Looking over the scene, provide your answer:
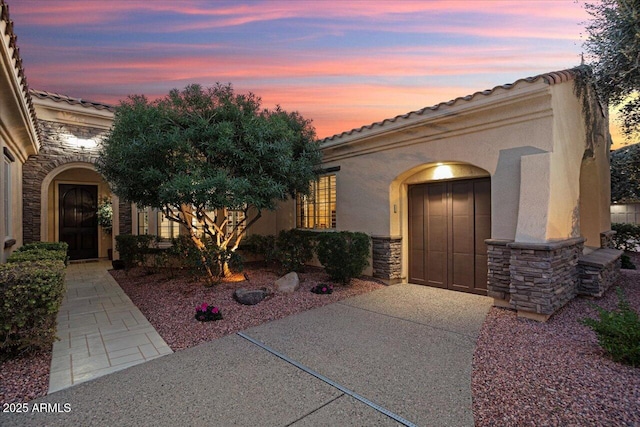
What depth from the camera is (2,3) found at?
3.53 meters

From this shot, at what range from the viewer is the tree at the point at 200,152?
6059 millimetres

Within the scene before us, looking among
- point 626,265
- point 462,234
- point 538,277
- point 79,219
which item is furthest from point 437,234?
point 79,219

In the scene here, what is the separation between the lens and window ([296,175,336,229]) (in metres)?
A: 9.58

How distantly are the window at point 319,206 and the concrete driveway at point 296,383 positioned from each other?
16.3 ft

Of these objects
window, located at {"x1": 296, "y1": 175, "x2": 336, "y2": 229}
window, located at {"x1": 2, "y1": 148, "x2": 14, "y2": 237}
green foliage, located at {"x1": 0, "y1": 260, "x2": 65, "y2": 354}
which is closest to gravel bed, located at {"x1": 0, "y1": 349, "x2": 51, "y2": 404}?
green foliage, located at {"x1": 0, "y1": 260, "x2": 65, "y2": 354}

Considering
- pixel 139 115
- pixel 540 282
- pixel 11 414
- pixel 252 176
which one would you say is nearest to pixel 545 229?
pixel 540 282

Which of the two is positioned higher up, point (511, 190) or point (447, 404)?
point (511, 190)

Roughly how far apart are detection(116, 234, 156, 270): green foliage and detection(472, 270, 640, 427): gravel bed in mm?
9166

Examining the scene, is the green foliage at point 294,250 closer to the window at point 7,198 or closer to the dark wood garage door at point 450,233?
the dark wood garage door at point 450,233

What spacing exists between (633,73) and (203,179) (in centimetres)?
841

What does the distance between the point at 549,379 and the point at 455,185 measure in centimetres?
463

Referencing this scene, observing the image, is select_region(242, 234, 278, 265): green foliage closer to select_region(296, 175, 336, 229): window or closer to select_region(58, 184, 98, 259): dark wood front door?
select_region(296, 175, 336, 229): window

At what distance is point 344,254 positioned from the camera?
735 centimetres

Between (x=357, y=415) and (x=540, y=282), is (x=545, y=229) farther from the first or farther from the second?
(x=357, y=415)
